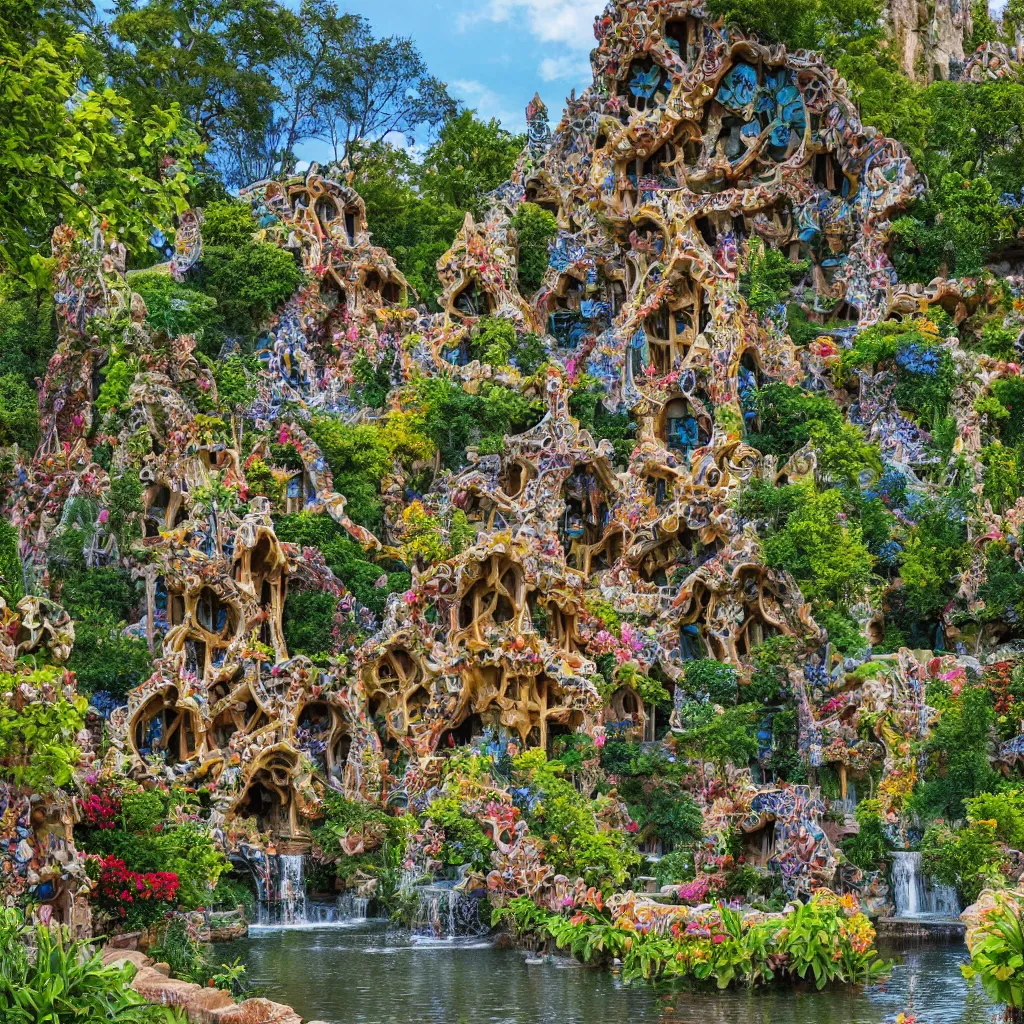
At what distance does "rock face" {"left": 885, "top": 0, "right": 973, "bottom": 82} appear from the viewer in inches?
1961

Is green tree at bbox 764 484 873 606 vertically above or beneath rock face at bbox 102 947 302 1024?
above

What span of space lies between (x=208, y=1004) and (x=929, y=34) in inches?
1764

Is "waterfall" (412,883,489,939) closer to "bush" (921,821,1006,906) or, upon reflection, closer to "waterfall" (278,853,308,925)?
"waterfall" (278,853,308,925)

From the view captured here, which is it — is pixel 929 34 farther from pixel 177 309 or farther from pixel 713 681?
pixel 713 681

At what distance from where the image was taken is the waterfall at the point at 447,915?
24500 mm

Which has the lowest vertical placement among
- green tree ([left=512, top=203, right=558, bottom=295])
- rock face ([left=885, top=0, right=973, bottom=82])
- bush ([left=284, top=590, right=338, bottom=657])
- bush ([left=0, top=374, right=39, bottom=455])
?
bush ([left=284, top=590, right=338, bottom=657])

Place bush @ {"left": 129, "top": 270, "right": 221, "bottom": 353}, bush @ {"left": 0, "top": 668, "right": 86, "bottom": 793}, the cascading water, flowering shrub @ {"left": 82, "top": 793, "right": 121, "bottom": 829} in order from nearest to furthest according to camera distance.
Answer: bush @ {"left": 0, "top": 668, "right": 86, "bottom": 793} < flowering shrub @ {"left": 82, "top": 793, "right": 121, "bottom": 829} < the cascading water < bush @ {"left": 129, "top": 270, "right": 221, "bottom": 353}

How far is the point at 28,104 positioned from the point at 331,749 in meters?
18.7

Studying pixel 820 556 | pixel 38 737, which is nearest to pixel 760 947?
pixel 38 737

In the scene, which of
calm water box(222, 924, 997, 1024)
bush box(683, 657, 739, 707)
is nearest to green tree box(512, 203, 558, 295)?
bush box(683, 657, 739, 707)

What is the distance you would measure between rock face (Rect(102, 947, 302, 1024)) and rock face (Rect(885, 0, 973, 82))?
41.5m

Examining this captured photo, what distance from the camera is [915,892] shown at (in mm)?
26188

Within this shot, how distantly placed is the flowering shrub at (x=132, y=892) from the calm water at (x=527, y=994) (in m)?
1.60

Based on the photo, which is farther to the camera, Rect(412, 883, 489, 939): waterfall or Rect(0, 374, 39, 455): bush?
Rect(0, 374, 39, 455): bush
